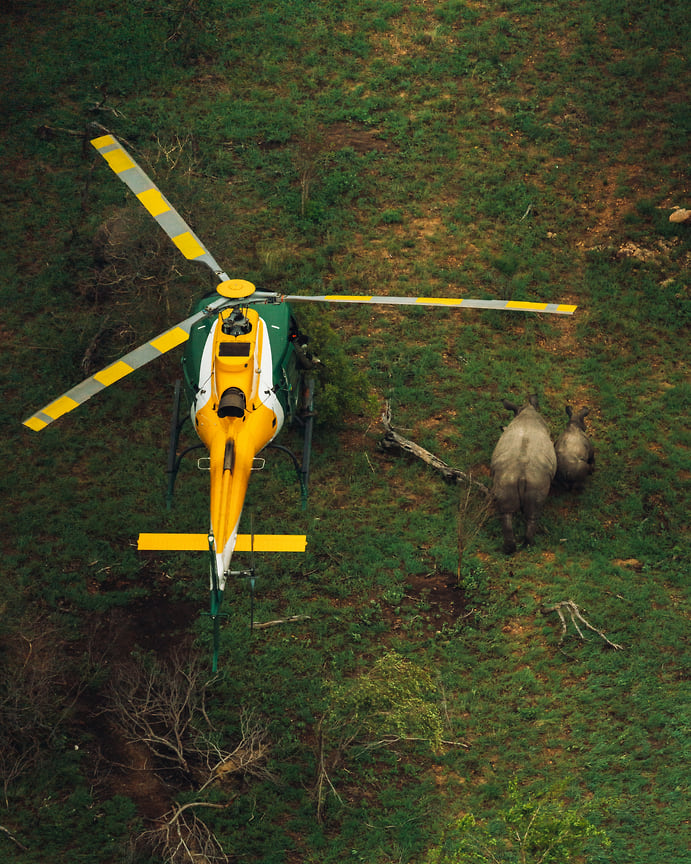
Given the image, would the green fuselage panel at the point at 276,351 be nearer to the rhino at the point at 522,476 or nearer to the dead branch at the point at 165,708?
the rhino at the point at 522,476

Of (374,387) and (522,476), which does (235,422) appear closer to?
(522,476)

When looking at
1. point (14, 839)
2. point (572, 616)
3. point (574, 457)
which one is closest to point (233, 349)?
point (572, 616)

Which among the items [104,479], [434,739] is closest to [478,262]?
[104,479]

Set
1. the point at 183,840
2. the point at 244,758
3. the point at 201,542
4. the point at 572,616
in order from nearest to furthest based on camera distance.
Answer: the point at 183,840 < the point at 201,542 < the point at 244,758 < the point at 572,616

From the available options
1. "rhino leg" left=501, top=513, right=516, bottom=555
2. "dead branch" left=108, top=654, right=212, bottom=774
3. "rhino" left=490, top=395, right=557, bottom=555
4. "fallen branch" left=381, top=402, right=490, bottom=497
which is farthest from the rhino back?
"dead branch" left=108, top=654, right=212, bottom=774

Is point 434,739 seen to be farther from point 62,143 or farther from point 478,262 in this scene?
point 62,143
